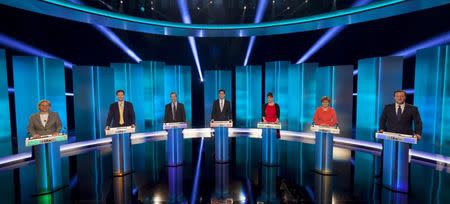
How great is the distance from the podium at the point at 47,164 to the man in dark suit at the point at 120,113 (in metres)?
0.77

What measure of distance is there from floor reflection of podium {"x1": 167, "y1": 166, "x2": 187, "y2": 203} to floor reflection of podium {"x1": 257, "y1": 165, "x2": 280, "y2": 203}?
1096mm

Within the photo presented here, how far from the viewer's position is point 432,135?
5.08m

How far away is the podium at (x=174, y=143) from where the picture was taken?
A: 4.60 m

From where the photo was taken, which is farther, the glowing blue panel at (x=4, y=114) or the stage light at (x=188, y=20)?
the stage light at (x=188, y=20)

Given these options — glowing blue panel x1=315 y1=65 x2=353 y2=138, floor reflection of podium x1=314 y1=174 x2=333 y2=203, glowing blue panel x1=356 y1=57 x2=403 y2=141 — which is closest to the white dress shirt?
floor reflection of podium x1=314 y1=174 x2=333 y2=203

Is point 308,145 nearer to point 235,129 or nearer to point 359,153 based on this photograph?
point 359,153

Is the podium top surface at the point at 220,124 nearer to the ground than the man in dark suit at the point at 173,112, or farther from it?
nearer to the ground

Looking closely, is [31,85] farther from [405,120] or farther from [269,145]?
[405,120]

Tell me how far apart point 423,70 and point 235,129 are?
18.0 ft

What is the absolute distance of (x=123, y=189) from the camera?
3.58m

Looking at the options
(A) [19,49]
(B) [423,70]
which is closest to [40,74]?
(A) [19,49]

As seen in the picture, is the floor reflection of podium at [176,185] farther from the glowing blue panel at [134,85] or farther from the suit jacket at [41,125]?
the glowing blue panel at [134,85]

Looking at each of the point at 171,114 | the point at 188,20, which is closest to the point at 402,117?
the point at 171,114

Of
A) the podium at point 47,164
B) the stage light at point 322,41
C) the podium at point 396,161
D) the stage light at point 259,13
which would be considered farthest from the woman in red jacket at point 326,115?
the podium at point 47,164
